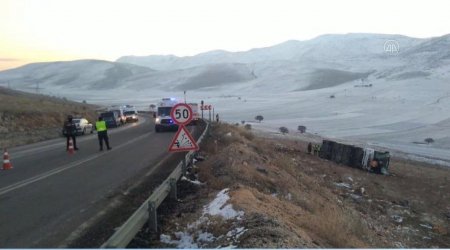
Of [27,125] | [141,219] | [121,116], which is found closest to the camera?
[141,219]

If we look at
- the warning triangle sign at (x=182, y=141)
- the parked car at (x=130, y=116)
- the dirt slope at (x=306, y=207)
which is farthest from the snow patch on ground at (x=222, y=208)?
the parked car at (x=130, y=116)

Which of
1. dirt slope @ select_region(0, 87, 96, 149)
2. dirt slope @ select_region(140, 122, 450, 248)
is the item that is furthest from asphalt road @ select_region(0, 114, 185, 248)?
dirt slope @ select_region(0, 87, 96, 149)

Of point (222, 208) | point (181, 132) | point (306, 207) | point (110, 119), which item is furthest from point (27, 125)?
point (222, 208)

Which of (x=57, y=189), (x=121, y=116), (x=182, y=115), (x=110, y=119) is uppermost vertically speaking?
(x=182, y=115)

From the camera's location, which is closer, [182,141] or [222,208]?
[222,208]

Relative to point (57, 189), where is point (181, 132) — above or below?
above

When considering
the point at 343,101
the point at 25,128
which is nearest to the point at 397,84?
the point at 343,101

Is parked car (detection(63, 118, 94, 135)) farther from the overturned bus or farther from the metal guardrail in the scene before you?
the metal guardrail

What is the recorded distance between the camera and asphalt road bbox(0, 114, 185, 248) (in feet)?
27.2

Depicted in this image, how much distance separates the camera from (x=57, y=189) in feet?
40.1

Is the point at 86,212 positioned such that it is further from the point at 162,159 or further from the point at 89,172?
the point at 162,159

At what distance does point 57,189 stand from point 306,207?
235 inches

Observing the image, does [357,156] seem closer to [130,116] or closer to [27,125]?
[27,125]

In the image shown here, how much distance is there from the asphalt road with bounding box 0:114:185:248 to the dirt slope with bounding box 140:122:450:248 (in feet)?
5.58
